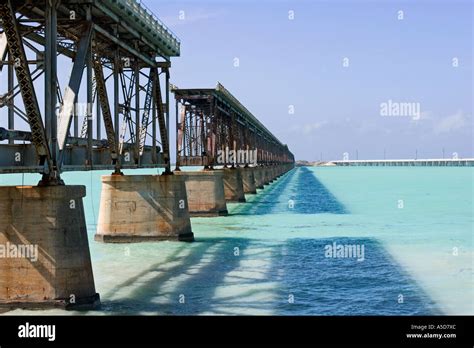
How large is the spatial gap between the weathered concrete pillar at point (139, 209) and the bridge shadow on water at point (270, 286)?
6.28 ft

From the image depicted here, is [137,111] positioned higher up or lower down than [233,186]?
higher up

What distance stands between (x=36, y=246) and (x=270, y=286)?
33.6 ft

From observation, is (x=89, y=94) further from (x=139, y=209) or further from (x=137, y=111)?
(x=139, y=209)

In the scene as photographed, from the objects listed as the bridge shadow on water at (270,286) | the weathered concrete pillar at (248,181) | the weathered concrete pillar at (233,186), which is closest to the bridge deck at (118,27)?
the bridge shadow on water at (270,286)

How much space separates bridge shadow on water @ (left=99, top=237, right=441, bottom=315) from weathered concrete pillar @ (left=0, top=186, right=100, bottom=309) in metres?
2.62

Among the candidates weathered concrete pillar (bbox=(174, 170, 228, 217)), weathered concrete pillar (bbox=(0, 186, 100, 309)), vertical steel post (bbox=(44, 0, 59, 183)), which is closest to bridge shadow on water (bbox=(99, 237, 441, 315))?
weathered concrete pillar (bbox=(0, 186, 100, 309))

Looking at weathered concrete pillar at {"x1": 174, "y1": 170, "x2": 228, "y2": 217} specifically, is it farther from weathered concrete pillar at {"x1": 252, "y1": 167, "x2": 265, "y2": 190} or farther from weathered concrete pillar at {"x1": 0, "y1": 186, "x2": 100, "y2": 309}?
weathered concrete pillar at {"x1": 252, "y1": 167, "x2": 265, "y2": 190}

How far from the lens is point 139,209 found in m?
36.8

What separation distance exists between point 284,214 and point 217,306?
41.5 meters

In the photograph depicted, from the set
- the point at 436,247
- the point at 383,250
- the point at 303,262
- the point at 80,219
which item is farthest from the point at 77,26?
the point at 436,247

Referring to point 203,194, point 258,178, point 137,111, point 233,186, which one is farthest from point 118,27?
point 258,178

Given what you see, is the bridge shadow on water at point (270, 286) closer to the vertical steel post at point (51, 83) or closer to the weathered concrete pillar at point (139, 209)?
the weathered concrete pillar at point (139, 209)

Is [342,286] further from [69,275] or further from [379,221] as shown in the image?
[379,221]

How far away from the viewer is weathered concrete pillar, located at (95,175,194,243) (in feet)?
119
